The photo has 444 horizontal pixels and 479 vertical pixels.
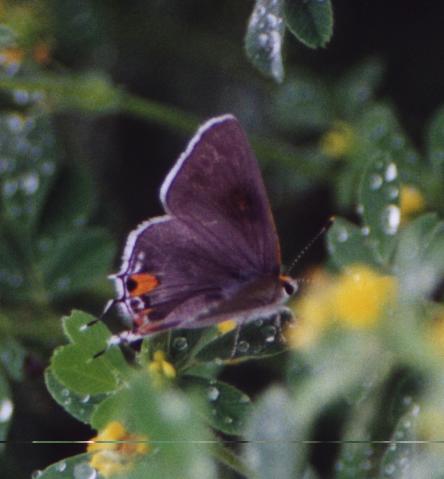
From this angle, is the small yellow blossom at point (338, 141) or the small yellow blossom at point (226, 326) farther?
the small yellow blossom at point (338, 141)

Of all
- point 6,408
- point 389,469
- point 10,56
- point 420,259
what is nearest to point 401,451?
point 389,469

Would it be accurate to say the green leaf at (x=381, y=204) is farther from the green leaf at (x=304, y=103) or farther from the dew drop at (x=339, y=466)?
the green leaf at (x=304, y=103)

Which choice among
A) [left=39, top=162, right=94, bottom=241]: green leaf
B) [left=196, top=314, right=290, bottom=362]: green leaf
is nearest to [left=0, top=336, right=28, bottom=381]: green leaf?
[left=39, top=162, right=94, bottom=241]: green leaf

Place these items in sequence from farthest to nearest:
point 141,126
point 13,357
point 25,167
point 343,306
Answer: point 141,126 → point 25,167 → point 13,357 → point 343,306

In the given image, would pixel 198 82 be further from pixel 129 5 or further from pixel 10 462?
pixel 10 462

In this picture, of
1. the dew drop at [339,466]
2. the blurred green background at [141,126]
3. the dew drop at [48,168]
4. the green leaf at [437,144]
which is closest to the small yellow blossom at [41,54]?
the blurred green background at [141,126]

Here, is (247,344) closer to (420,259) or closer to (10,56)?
(420,259)
